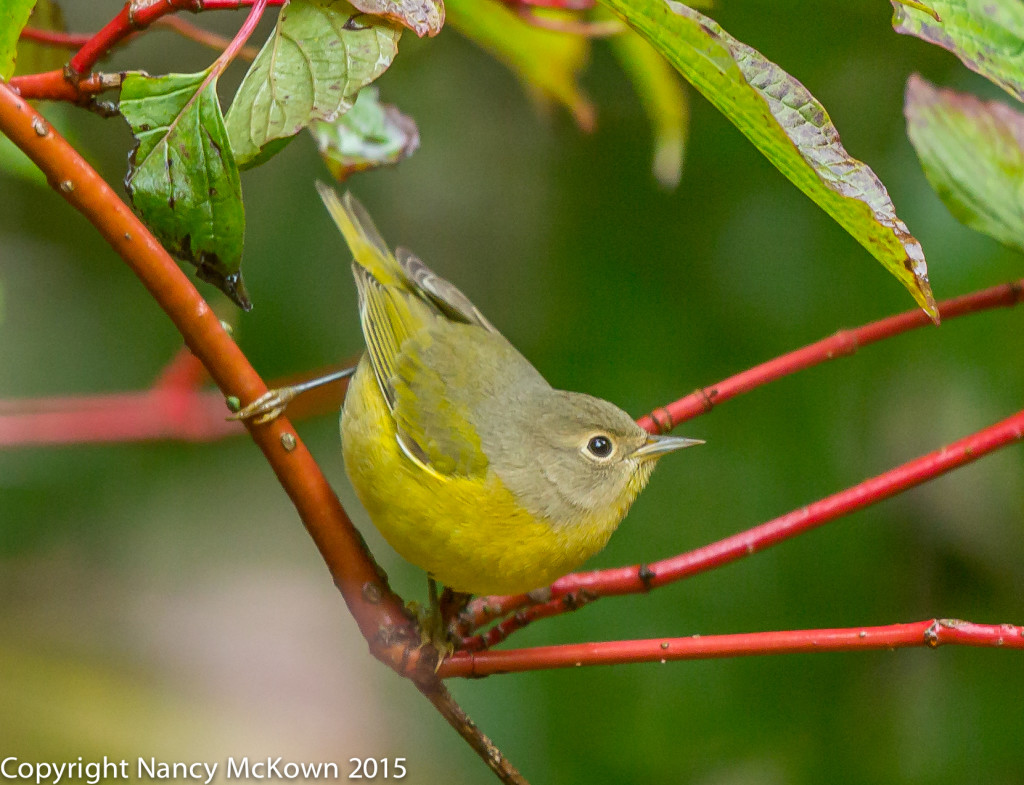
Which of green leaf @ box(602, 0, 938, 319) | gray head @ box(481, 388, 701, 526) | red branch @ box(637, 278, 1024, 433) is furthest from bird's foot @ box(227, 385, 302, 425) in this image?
gray head @ box(481, 388, 701, 526)

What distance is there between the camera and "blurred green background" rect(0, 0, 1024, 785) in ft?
8.88

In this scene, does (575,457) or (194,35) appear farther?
(575,457)

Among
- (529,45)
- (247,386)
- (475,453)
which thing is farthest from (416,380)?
(247,386)

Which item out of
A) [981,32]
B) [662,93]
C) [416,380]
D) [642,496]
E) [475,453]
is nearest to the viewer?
[981,32]

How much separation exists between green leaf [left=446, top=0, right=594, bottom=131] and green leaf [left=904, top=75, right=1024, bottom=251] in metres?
0.72

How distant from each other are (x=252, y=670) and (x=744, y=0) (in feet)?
7.87

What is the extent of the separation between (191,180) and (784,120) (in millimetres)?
609

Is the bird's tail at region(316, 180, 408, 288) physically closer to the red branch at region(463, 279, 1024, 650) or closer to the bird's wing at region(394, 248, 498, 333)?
the bird's wing at region(394, 248, 498, 333)

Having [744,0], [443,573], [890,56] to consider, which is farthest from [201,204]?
[890,56]

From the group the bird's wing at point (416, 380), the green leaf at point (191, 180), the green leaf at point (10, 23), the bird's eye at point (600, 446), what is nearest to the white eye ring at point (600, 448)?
the bird's eye at point (600, 446)

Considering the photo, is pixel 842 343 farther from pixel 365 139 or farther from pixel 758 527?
pixel 365 139

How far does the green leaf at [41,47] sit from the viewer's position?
5.39 ft

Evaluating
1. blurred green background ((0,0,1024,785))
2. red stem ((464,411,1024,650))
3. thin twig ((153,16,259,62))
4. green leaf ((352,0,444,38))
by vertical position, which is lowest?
blurred green background ((0,0,1024,785))

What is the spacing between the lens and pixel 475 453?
7.12 ft
